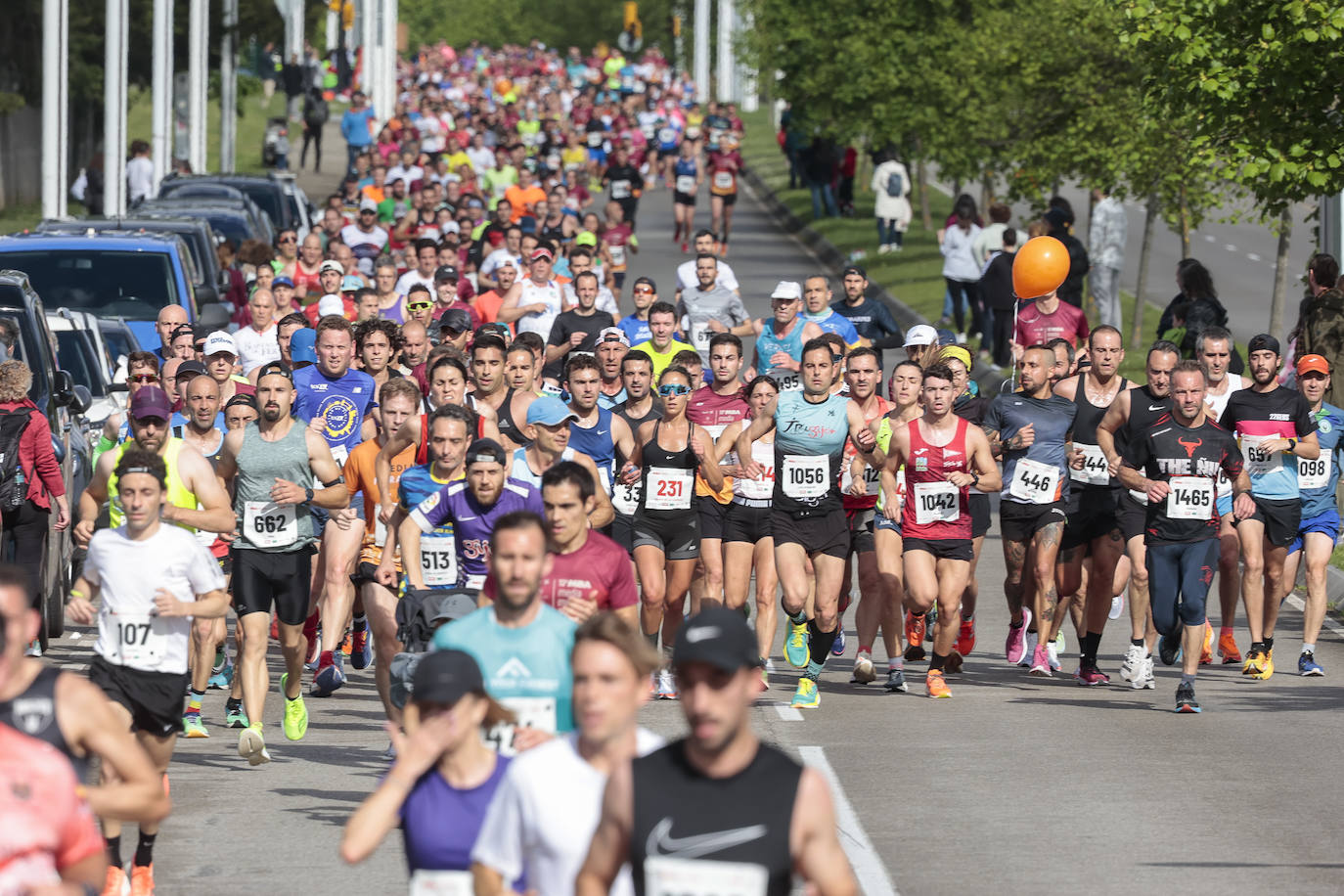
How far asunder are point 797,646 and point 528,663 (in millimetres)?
7004

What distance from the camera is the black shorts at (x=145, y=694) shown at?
9906 mm

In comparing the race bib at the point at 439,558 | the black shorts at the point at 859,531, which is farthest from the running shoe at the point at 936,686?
the race bib at the point at 439,558

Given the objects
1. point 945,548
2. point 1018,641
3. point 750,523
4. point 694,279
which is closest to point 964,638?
point 1018,641

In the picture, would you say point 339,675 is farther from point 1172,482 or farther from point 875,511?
point 1172,482

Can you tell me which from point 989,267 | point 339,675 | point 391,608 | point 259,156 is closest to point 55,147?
point 989,267

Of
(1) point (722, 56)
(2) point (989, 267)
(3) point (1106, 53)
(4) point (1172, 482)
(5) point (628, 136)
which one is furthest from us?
(1) point (722, 56)

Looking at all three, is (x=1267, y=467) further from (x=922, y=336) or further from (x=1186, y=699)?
(x=922, y=336)

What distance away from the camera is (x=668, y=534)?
14445 mm

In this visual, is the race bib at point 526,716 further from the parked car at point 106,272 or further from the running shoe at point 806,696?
the parked car at point 106,272

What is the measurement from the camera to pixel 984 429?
15.6 m

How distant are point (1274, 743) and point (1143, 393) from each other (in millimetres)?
2597

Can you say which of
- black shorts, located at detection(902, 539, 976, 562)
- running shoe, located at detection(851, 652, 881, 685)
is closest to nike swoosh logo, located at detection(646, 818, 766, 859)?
black shorts, located at detection(902, 539, 976, 562)

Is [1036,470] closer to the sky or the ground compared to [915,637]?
closer to the sky

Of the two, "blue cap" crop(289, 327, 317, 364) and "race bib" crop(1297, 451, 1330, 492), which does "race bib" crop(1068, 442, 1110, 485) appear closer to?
"race bib" crop(1297, 451, 1330, 492)
